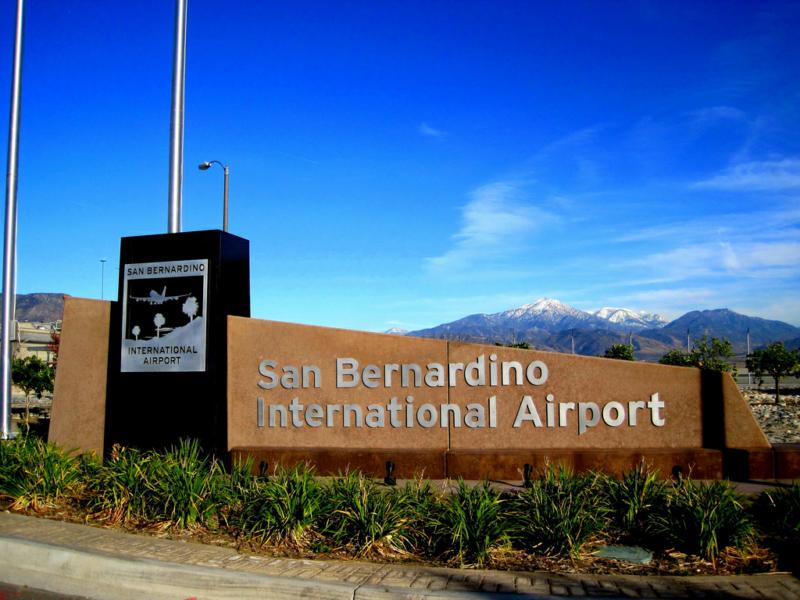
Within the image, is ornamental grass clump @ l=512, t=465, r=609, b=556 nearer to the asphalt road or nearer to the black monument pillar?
the asphalt road

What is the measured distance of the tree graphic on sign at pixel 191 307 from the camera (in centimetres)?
1079

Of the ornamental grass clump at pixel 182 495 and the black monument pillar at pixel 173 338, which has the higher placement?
the black monument pillar at pixel 173 338

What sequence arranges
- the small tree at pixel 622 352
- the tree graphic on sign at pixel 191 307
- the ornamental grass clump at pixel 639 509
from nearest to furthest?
the ornamental grass clump at pixel 639 509 → the tree graphic on sign at pixel 191 307 → the small tree at pixel 622 352

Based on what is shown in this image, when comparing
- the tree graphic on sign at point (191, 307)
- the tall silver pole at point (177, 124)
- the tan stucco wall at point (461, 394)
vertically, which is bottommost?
the tan stucco wall at point (461, 394)

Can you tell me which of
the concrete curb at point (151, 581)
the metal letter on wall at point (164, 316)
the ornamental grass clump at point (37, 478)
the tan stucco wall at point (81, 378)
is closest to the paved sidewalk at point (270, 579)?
the concrete curb at point (151, 581)

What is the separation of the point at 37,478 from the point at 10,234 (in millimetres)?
8727

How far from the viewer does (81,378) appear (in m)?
11.4

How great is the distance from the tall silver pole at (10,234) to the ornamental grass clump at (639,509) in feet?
41.4

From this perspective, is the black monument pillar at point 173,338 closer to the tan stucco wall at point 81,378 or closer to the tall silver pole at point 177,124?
the tan stucco wall at point 81,378

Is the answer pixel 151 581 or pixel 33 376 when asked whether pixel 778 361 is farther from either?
pixel 151 581

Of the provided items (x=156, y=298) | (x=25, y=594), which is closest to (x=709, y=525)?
(x=25, y=594)

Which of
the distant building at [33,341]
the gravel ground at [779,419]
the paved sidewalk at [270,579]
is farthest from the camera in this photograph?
the distant building at [33,341]

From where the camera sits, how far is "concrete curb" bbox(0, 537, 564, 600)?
214 inches

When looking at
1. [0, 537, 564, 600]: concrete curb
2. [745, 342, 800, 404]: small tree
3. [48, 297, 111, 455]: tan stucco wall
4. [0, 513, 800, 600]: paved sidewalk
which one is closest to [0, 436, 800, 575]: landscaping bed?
[0, 513, 800, 600]: paved sidewalk
